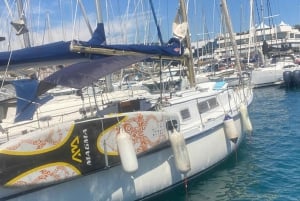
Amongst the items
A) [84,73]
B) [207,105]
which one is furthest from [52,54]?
[207,105]

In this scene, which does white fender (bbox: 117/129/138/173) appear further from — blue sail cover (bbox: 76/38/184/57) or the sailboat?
blue sail cover (bbox: 76/38/184/57)

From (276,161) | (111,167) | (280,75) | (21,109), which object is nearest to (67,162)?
(111,167)

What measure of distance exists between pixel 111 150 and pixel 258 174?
5136 mm

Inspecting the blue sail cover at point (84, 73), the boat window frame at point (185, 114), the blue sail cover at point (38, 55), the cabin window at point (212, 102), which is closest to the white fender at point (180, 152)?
the boat window frame at point (185, 114)

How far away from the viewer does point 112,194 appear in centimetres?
878

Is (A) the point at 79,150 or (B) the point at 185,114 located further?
(B) the point at 185,114

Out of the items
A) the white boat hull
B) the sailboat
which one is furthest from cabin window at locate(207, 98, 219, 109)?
the white boat hull

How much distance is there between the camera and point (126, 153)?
8.20 m

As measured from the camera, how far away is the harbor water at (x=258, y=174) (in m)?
A: 9.98

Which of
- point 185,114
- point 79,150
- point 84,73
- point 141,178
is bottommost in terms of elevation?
point 141,178

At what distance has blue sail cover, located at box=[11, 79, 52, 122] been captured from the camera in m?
9.27

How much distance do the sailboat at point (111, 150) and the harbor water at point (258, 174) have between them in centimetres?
42

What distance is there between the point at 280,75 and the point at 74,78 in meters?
30.2

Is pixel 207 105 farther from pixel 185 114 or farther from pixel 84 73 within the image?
pixel 84 73
